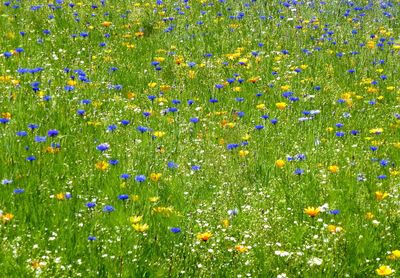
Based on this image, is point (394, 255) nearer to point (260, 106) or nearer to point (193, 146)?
A: point (193, 146)

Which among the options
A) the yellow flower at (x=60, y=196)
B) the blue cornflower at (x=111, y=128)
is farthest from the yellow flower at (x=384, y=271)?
the blue cornflower at (x=111, y=128)

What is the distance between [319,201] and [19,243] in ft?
6.16

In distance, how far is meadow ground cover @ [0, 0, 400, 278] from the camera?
10.2 ft

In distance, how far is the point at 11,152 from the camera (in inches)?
149

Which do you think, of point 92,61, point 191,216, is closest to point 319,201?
point 191,216

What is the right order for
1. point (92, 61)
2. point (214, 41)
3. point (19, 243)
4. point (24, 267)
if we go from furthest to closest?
point (214, 41) → point (92, 61) → point (19, 243) → point (24, 267)

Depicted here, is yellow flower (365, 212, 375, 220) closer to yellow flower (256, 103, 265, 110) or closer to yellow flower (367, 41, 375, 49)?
yellow flower (256, 103, 265, 110)

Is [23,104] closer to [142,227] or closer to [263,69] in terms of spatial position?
[142,227]

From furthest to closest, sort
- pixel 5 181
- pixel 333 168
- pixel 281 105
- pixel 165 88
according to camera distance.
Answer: pixel 165 88 < pixel 281 105 < pixel 333 168 < pixel 5 181

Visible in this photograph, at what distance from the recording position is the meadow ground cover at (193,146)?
311 cm

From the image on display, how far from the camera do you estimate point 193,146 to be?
4613 millimetres

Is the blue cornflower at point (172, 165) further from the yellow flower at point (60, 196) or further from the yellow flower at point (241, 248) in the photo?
the yellow flower at point (241, 248)

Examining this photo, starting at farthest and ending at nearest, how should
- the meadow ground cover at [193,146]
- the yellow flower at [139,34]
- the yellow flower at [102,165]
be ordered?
the yellow flower at [139,34] < the yellow flower at [102,165] < the meadow ground cover at [193,146]

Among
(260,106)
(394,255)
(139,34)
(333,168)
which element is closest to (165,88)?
(260,106)
